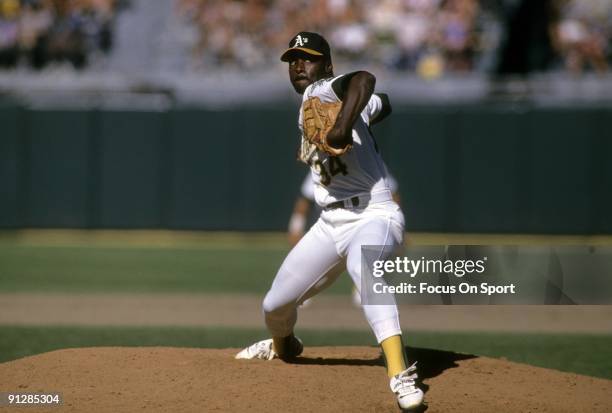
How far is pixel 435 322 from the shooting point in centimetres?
897

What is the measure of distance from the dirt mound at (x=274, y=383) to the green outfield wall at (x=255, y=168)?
30.4 feet

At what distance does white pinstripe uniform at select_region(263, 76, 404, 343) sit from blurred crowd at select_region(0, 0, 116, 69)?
11573 millimetres

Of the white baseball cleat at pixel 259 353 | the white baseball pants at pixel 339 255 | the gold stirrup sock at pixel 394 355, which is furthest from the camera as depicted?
the white baseball cleat at pixel 259 353

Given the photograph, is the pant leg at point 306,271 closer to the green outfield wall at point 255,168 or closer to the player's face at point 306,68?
the player's face at point 306,68

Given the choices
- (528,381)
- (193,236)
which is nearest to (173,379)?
(528,381)

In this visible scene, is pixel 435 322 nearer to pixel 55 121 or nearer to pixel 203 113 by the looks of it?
pixel 203 113

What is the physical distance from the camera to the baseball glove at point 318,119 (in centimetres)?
504

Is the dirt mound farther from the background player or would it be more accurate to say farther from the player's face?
the player's face

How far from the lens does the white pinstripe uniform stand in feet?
17.0

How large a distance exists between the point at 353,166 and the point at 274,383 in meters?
1.24

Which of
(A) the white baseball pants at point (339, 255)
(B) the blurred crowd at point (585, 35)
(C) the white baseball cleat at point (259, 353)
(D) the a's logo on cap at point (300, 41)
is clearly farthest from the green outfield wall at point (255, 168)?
(D) the a's logo on cap at point (300, 41)

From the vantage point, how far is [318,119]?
511 centimetres

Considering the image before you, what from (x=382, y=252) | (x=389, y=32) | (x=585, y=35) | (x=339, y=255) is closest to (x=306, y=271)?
(x=339, y=255)

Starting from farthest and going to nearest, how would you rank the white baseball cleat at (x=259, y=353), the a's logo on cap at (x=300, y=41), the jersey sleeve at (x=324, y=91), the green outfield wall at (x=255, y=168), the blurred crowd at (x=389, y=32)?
1. the blurred crowd at (x=389, y=32)
2. the green outfield wall at (x=255, y=168)
3. the white baseball cleat at (x=259, y=353)
4. the a's logo on cap at (x=300, y=41)
5. the jersey sleeve at (x=324, y=91)
